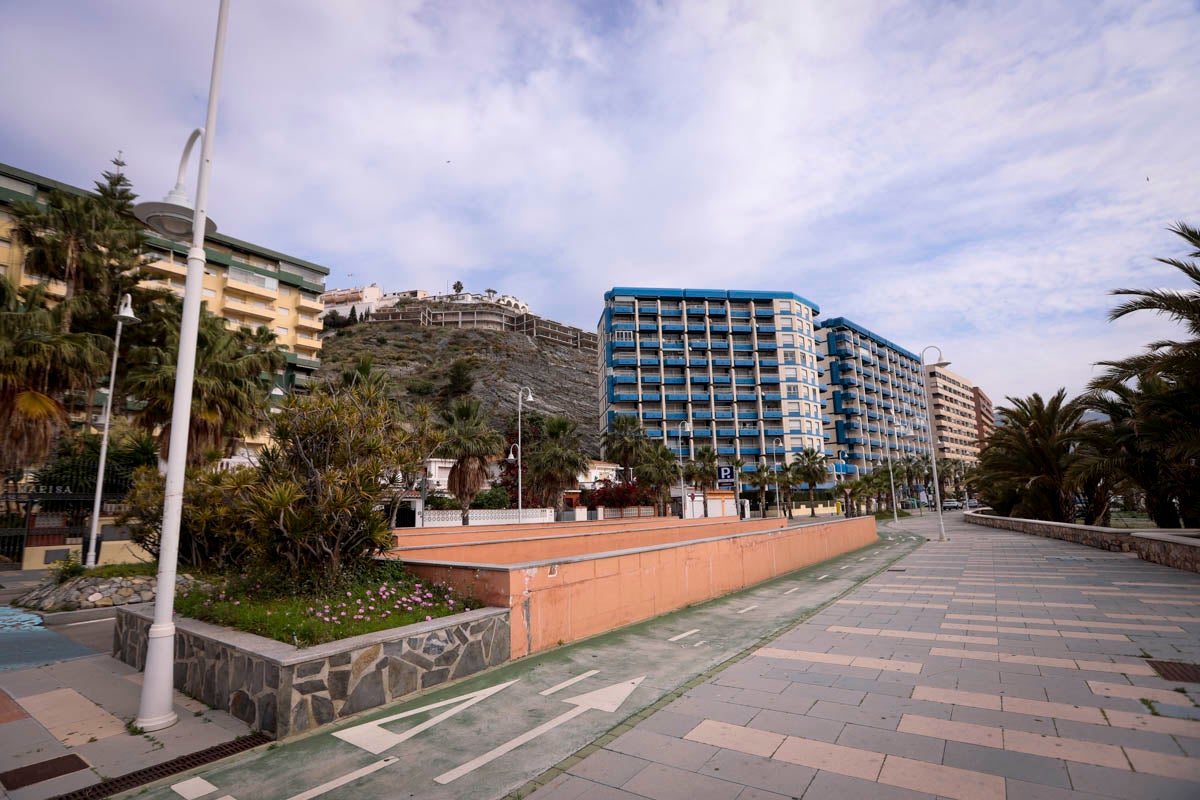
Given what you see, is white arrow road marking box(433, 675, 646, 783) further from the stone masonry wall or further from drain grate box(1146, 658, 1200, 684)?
the stone masonry wall

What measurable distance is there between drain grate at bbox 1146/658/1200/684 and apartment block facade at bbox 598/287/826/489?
7583cm

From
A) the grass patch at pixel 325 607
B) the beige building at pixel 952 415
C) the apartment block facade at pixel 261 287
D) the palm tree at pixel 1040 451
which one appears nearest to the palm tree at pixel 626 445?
the palm tree at pixel 1040 451

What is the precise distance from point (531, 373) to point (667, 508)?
88413mm

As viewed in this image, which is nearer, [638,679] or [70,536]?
[638,679]

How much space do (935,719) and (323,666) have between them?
588 centimetres

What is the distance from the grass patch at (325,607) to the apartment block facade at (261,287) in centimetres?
4738

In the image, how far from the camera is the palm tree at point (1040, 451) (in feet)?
85.9

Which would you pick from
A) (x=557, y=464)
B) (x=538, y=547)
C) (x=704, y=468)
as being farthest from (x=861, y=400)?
(x=538, y=547)

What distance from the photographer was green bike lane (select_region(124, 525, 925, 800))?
423 cm

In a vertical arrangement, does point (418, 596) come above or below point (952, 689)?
above

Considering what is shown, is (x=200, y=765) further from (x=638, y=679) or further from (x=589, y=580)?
(x=589, y=580)

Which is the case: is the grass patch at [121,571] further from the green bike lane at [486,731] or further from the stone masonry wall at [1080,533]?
the stone masonry wall at [1080,533]

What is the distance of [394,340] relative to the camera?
416 feet

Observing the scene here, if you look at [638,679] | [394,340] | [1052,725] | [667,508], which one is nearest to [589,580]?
[638,679]
